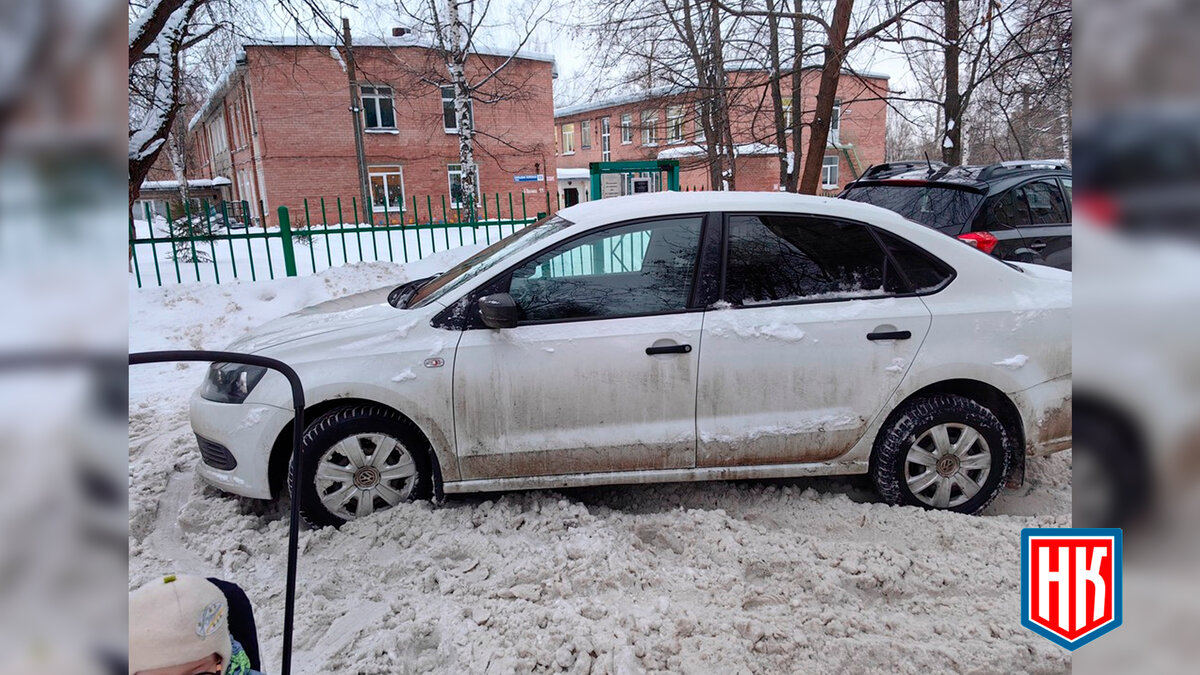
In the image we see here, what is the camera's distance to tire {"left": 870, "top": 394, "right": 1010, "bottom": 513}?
3328 mm

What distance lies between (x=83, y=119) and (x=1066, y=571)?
44.8 inches

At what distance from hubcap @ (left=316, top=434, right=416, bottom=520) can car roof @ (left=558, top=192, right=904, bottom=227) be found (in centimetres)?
151

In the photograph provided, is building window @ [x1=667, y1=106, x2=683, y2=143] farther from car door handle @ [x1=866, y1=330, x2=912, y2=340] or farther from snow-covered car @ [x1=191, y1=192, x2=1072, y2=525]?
car door handle @ [x1=866, y1=330, x2=912, y2=340]

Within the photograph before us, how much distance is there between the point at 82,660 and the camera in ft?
1.77

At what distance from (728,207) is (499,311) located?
1308mm

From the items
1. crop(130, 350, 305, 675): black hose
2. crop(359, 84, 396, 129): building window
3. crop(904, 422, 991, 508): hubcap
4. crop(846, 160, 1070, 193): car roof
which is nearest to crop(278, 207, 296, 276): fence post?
crop(846, 160, 1070, 193): car roof

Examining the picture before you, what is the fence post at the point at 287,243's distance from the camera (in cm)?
859

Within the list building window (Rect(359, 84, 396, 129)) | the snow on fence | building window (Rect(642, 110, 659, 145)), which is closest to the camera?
the snow on fence

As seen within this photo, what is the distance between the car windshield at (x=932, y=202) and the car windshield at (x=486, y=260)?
3.81 metres

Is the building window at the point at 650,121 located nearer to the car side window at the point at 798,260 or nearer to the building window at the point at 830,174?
the car side window at the point at 798,260

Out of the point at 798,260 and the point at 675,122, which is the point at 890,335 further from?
the point at 675,122

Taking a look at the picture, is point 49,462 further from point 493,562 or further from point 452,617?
point 493,562

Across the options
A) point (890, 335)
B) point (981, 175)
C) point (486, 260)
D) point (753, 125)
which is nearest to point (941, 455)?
point (890, 335)

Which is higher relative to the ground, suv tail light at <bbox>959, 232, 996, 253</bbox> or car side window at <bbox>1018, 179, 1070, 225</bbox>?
car side window at <bbox>1018, 179, 1070, 225</bbox>
